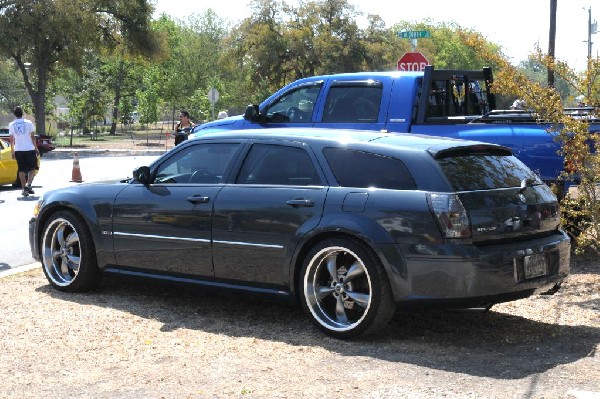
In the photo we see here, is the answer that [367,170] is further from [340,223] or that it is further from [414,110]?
[414,110]

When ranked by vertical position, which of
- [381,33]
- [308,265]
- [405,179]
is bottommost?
[308,265]

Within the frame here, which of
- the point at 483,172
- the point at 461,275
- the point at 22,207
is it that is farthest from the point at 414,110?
the point at 22,207

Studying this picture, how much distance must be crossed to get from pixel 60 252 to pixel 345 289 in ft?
10.0

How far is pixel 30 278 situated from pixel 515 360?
507cm

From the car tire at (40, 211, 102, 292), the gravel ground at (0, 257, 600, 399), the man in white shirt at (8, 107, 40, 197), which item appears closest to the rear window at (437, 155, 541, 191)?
the gravel ground at (0, 257, 600, 399)

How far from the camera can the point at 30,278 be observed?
8.91 metres

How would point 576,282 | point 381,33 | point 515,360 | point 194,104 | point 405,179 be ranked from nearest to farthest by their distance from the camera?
point 515,360
point 405,179
point 576,282
point 381,33
point 194,104

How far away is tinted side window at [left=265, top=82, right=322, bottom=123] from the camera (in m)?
11.4

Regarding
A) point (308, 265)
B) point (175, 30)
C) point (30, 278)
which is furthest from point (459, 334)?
point (175, 30)

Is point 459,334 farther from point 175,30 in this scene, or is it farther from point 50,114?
point 175,30

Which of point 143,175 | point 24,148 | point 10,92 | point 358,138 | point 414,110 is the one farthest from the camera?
point 10,92

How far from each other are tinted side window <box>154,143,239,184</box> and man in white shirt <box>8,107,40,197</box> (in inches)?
455

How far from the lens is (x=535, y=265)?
631cm

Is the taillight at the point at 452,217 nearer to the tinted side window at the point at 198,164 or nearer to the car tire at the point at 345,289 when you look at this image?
the car tire at the point at 345,289
